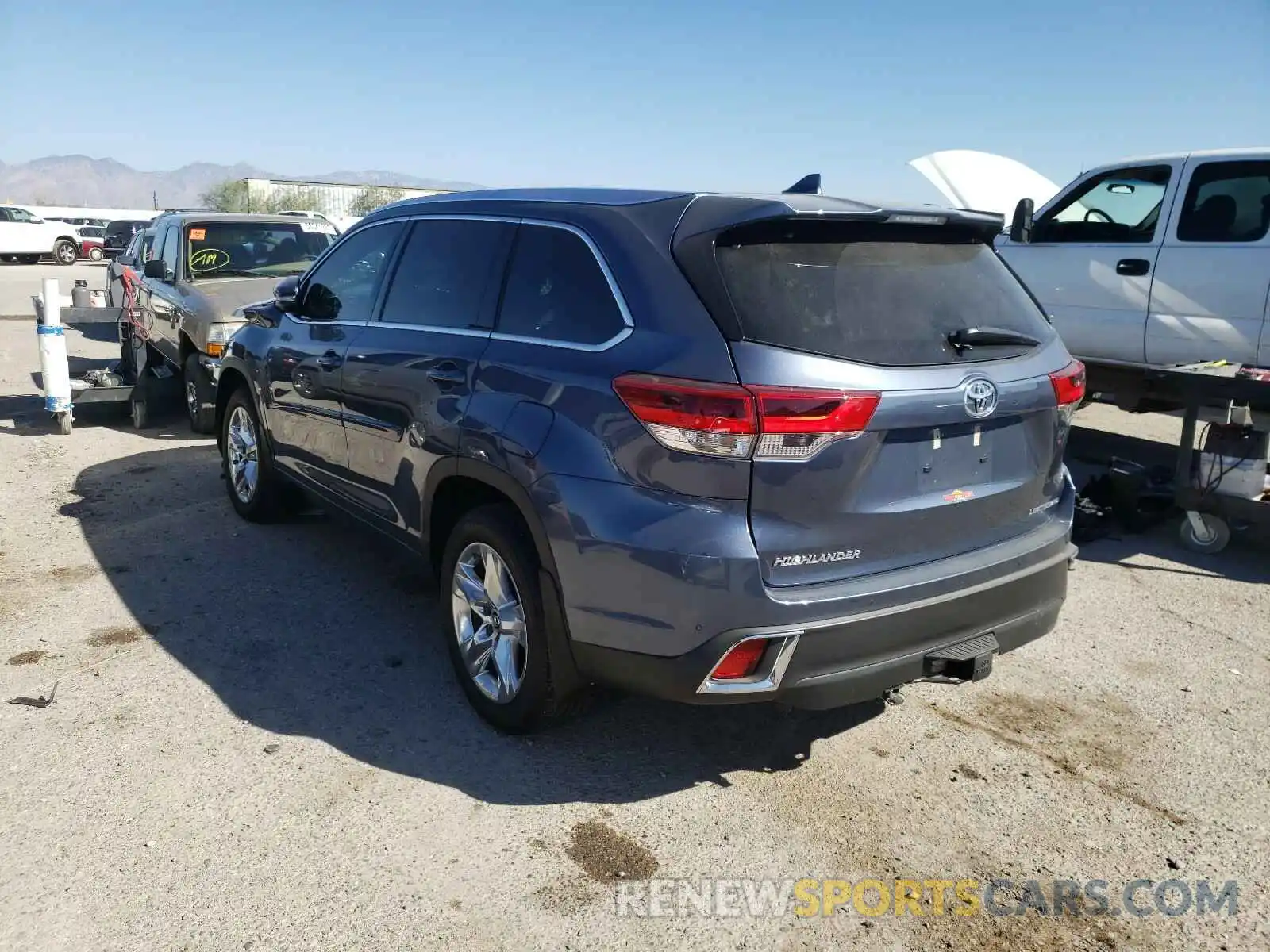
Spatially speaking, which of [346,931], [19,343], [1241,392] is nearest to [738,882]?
[346,931]

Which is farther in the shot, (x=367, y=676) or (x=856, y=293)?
(x=367, y=676)

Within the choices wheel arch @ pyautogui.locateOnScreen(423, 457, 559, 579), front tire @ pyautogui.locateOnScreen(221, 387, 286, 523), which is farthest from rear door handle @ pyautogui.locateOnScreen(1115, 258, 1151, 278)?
front tire @ pyautogui.locateOnScreen(221, 387, 286, 523)

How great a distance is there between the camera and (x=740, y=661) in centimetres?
297

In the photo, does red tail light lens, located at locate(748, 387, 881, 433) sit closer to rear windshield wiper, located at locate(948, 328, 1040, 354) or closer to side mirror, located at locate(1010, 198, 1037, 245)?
rear windshield wiper, located at locate(948, 328, 1040, 354)

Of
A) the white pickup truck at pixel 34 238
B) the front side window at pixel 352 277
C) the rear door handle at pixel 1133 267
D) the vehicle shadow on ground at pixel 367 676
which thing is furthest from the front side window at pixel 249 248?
the white pickup truck at pixel 34 238

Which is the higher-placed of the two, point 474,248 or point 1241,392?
point 474,248

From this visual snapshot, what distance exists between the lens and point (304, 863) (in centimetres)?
306

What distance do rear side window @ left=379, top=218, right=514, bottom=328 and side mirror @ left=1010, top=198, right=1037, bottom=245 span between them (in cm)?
504

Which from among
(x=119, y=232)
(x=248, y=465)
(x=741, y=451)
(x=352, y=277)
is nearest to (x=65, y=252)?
(x=119, y=232)

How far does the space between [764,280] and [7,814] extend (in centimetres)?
296

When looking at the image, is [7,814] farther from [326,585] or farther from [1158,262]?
[1158,262]

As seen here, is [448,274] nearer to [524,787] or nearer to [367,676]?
[367,676]

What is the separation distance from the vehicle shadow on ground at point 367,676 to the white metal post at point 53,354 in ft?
9.62

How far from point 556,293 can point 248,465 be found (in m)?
3.51
